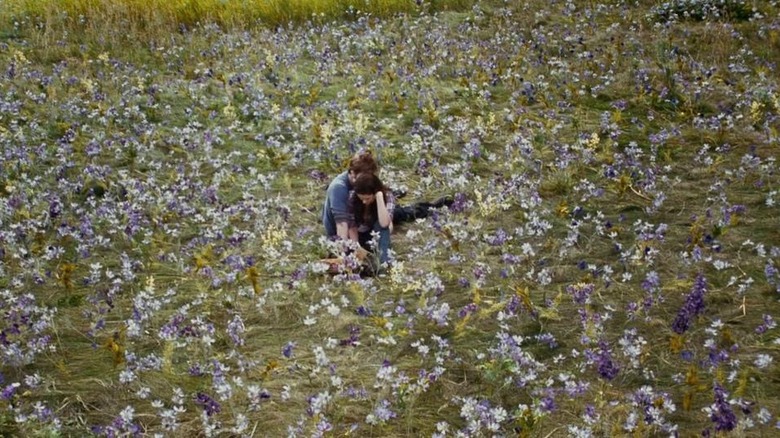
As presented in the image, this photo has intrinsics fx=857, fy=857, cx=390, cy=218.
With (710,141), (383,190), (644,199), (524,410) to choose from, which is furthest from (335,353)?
(710,141)

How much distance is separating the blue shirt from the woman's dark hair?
114mm

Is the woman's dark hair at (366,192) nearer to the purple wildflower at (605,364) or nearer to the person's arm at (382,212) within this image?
the person's arm at (382,212)

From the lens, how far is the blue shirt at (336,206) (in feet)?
25.1

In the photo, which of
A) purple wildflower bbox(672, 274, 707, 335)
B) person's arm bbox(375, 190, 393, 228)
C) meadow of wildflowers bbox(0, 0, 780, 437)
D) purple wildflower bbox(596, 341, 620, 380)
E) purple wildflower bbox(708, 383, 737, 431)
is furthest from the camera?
person's arm bbox(375, 190, 393, 228)

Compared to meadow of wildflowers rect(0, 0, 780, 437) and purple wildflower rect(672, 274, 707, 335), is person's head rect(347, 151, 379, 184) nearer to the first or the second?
meadow of wildflowers rect(0, 0, 780, 437)

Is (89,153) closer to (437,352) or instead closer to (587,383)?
(437,352)

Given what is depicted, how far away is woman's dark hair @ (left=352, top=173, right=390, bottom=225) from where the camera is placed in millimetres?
7660

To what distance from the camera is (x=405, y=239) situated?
818 cm

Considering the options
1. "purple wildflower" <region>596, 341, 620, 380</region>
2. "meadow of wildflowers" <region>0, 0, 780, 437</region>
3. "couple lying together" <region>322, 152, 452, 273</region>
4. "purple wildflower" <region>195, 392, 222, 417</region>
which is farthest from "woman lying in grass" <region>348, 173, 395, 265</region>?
"purple wildflower" <region>195, 392, 222, 417</region>

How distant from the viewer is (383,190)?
25.8 feet

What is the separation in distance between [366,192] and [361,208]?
9.0 inches

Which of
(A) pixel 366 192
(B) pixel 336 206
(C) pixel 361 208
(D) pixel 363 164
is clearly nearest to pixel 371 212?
(C) pixel 361 208

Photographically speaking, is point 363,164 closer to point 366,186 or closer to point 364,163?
point 364,163

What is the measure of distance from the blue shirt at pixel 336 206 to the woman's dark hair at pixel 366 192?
0.37 ft
